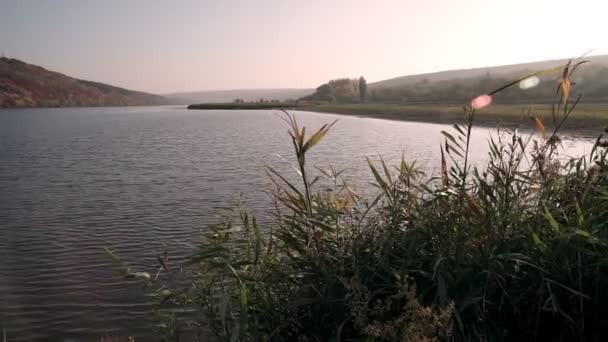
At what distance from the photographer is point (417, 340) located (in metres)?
3.56

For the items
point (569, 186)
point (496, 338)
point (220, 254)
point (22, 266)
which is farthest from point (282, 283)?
point (22, 266)

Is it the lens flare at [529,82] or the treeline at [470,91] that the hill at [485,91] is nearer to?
the treeline at [470,91]

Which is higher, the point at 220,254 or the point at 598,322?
the point at 220,254

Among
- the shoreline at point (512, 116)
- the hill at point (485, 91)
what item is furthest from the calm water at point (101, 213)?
the hill at point (485, 91)

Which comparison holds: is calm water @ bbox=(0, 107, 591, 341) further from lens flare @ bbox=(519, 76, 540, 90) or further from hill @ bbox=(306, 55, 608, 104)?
hill @ bbox=(306, 55, 608, 104)

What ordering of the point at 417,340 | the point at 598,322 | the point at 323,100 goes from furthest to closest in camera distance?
1. the point at 323,100
2. the point at 598,322
3. the point at 417,340

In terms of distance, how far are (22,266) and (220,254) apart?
738 cm

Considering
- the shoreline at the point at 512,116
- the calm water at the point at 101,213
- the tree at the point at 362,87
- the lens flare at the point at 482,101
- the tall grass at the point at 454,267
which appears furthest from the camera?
the tree at the point at 362,87

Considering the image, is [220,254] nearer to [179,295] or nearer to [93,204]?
[179,295]

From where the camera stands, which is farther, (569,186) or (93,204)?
(93,204)

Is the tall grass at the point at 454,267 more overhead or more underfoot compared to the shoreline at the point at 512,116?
more overhead

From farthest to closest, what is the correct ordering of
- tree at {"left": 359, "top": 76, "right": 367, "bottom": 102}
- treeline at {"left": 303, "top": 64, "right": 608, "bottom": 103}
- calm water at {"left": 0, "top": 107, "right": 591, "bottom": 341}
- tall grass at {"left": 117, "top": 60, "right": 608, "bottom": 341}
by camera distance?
tree at {"left": 359, "top": 76, "right": 367, "bottom": 102} < treeline at {"left": 303, "top": 64, "right": 608, "bottom": 103} < calm water at {"left": 0, "top": 107, "right": 591, "bottom": 341} < tall grass at {"left": 117, "top": 60, "right": 608, "bottom": 341}

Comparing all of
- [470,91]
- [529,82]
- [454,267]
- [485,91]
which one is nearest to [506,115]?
[454,267]

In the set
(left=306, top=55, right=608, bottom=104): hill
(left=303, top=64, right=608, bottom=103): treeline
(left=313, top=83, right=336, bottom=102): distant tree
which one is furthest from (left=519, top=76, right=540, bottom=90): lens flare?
(left=313, top=83, right=336, bottom=102): distant tree
